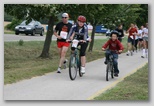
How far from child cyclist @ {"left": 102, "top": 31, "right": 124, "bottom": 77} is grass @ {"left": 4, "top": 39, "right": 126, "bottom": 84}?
0.36 ft

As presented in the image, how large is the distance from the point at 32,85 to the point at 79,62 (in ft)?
4.24

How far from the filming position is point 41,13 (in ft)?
29.5

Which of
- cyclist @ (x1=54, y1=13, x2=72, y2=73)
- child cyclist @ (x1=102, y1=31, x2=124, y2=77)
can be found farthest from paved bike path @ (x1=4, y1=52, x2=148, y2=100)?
cyclist @ (x1=54, y1=13, x2=72, y2=73)

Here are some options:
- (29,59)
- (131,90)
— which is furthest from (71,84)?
(29,59)

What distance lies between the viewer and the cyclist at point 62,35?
879 centimetres

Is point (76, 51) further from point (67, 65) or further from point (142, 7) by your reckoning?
point (142, 7)

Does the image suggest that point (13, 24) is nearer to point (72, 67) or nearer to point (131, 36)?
point (72, 67)

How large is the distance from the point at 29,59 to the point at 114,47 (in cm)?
179

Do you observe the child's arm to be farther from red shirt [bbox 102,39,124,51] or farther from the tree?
the tree

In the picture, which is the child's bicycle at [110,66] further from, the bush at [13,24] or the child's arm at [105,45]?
the bush at [13,24]

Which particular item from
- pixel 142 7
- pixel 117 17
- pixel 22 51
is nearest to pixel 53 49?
pixel 22 51

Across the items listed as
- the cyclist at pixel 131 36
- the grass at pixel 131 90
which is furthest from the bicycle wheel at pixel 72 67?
the cyclist at pixel 131 36

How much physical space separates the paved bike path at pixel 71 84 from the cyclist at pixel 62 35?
27cm

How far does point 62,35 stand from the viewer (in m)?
9.00
